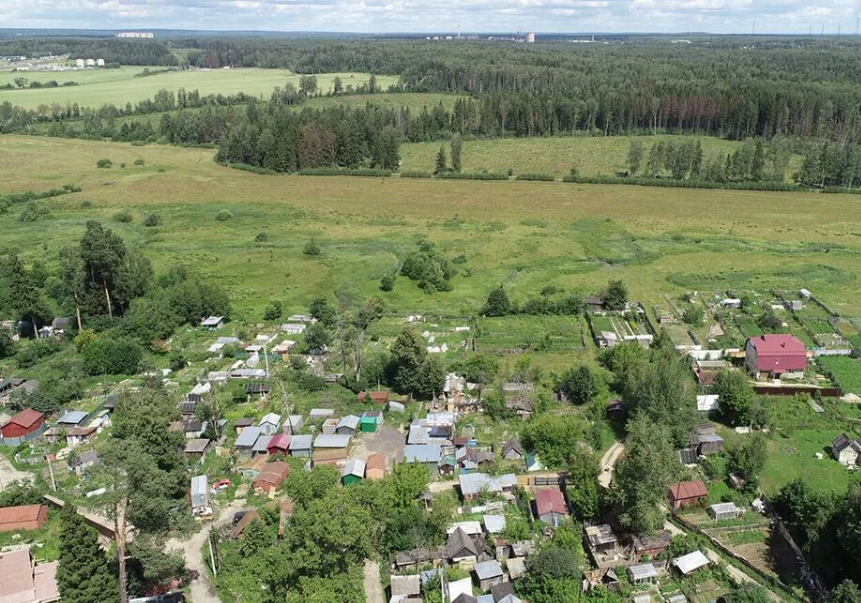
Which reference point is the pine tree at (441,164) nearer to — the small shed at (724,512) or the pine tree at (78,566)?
the small shed at (724,512)

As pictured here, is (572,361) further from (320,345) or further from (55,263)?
(55,263)

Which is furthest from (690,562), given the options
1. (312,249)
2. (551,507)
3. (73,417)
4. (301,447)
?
(312,249)

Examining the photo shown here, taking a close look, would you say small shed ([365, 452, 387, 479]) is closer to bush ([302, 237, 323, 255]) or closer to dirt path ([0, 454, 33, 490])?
dirt path ([0, 454, 33, 490])

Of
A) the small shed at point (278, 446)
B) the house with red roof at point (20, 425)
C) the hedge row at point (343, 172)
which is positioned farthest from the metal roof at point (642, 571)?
the hedge row at point (343, 172)

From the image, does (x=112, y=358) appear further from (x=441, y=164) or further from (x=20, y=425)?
(x=441, y=164)

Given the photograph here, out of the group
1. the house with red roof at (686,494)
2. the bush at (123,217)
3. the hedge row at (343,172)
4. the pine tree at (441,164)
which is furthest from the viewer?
the hedge row at (343,172)

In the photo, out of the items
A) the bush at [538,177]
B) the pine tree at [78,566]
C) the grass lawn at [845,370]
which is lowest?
the grass lawn at [845,370]

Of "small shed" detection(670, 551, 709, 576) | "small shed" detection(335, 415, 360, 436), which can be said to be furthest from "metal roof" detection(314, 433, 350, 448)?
"small shed" detection(670, 551, 709, 576)
